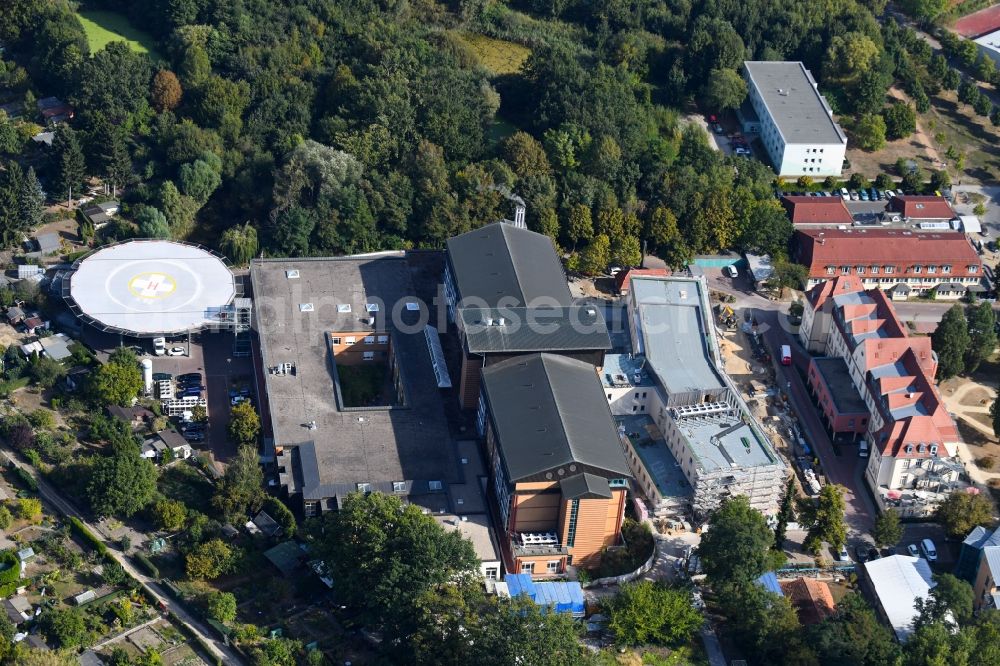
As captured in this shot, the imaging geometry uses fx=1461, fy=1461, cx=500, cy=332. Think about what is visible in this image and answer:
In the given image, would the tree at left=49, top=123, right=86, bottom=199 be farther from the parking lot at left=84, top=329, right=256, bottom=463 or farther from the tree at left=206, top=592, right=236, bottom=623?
the tree at left=206, top=592, right=236, bottom=623

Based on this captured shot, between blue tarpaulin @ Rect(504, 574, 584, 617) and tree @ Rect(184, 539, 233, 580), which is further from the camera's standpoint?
tree @ Rect(184, 539, 233, 580)

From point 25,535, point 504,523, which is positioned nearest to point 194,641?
point 25,535

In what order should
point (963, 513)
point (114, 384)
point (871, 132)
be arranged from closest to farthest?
point (963, 513) < point (114, 384) < point (871, 132)

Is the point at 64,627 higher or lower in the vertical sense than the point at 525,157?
lower

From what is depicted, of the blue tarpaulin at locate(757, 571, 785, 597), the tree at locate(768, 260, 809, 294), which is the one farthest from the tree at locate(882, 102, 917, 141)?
the blue tarpaulin at locate(757, 571, 785, 597)

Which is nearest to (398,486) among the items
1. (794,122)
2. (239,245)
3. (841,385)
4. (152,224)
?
(239,245)

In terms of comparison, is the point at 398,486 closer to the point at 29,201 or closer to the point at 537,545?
the point at 537,545
